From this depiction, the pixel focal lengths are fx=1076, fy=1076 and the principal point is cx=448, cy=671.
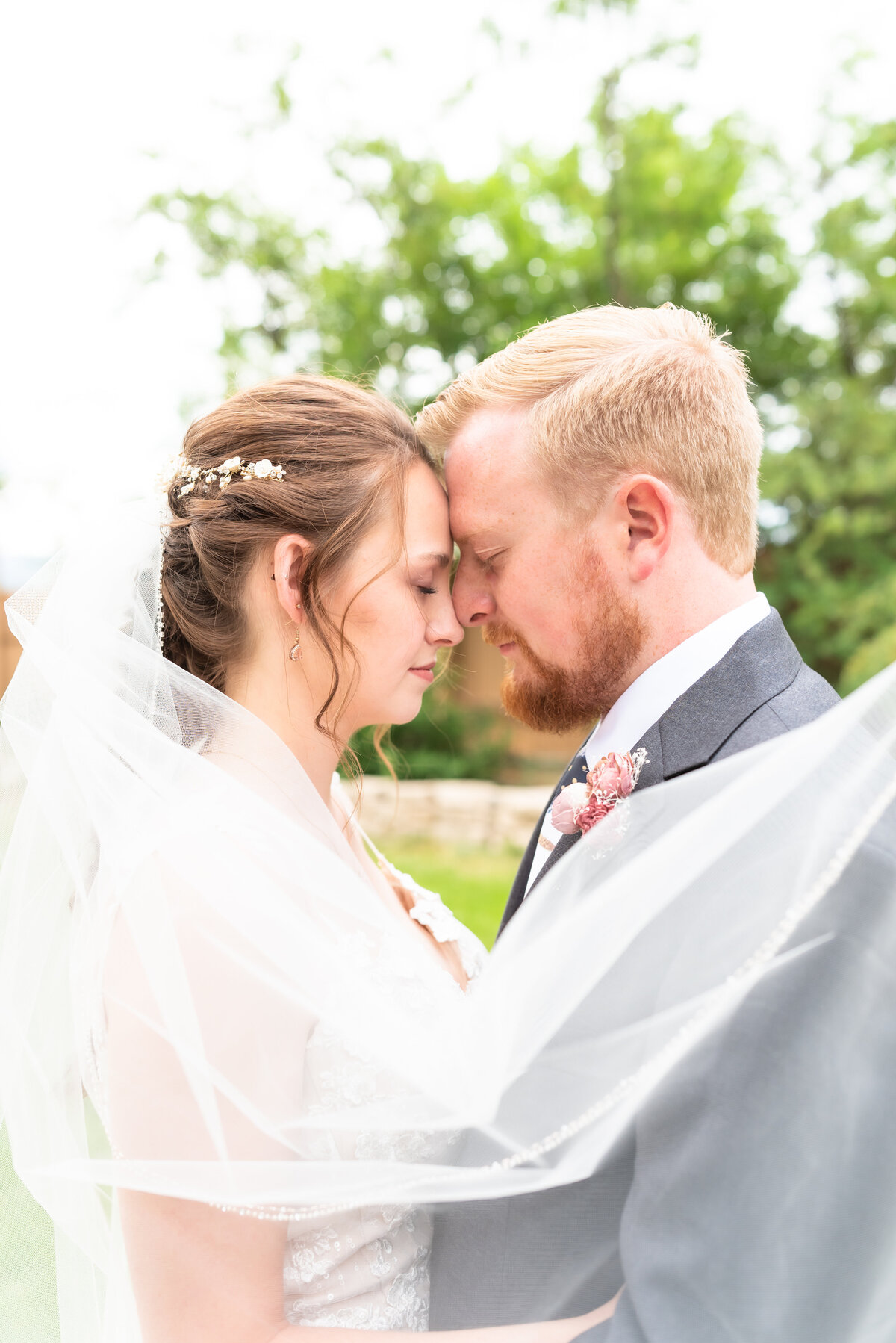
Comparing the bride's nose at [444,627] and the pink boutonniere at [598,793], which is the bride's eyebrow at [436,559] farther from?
the pink boutonniere at [598,793]

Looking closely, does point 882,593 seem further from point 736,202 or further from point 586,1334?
point 586,1334

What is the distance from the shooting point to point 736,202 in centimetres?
1191

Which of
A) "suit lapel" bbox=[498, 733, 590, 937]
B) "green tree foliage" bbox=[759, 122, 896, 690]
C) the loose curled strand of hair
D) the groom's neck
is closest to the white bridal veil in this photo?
the loose curled strand of hair

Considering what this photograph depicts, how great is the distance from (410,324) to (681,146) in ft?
11.2

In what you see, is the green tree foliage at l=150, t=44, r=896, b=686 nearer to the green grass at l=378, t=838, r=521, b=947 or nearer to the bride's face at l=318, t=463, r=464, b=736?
the green grass at l=378, t=838, r=521, b=947

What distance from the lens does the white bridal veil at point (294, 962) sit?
1.45 meters

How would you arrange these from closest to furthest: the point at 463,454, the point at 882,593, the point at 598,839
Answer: the point at 598,839 → the point at 463,454 → the point at 882,593

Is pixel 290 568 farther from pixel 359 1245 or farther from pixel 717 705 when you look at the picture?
pixel 359 1245

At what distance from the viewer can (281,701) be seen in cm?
218

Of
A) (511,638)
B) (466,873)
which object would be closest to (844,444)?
(466,873)

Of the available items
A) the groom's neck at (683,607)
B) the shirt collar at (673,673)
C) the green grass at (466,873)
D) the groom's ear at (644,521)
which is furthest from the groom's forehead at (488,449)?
the green grass at (466,873)

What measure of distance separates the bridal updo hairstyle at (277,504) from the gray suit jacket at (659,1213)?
0.71 m

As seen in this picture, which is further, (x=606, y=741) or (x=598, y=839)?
(x=606, y=741)

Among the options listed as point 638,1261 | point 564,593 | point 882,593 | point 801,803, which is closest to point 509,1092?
point 638,1261
